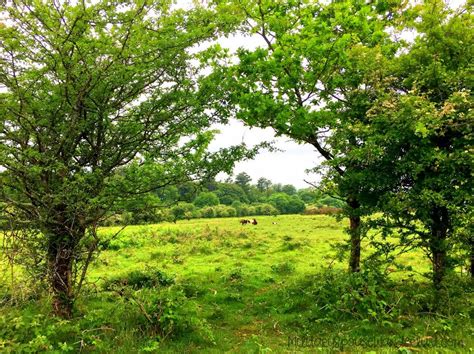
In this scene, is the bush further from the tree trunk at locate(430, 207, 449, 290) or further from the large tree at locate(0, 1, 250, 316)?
the tree trunk at locate(430, 207, 449, 290)

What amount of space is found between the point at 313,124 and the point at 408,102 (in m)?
3.17

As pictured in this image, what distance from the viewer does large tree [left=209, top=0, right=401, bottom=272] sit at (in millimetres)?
10148

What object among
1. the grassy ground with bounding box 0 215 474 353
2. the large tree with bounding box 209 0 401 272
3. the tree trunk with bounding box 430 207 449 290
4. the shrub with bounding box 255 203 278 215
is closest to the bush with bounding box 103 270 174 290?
the grassy ground with bounding box 0 215 474 353

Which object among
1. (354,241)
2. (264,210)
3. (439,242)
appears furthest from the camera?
(264,210)

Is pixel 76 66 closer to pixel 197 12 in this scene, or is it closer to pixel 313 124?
pixel 197 12

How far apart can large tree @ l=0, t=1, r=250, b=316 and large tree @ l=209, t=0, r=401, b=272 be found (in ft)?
5.65

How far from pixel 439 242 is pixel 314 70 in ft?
19.8

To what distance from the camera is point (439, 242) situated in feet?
29.4

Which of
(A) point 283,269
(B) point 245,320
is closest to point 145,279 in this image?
(B) point 245,320

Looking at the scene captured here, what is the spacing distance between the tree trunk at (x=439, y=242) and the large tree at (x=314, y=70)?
6.27ft

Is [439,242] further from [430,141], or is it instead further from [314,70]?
[314,70]

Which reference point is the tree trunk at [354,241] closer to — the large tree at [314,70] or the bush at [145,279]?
the large tree at [314,70]

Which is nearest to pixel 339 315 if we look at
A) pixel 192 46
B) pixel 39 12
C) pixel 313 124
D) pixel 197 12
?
pixel 313 124

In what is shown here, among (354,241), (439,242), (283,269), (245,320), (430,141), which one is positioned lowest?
(245,320)
